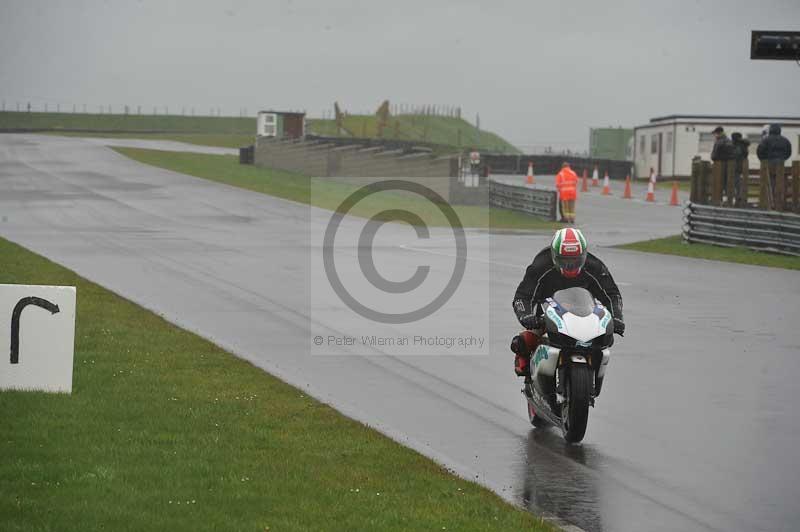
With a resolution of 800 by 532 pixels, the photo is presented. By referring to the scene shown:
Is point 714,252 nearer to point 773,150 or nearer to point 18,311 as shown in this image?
point 773,150

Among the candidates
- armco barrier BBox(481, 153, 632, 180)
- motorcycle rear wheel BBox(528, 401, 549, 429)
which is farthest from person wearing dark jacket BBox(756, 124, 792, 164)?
armco barrier BBox(481, 153, 632, 180)

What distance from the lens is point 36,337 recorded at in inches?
416

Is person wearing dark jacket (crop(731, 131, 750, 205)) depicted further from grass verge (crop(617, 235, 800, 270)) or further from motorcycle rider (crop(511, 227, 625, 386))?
motorcycle rider (crop(511, 227, 625, 386))

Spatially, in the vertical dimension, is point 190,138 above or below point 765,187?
above

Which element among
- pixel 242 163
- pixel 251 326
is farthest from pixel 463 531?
pixel 242 163

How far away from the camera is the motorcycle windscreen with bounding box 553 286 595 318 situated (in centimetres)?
1013

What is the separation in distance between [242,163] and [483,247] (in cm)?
4095

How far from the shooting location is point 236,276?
76.5 ft

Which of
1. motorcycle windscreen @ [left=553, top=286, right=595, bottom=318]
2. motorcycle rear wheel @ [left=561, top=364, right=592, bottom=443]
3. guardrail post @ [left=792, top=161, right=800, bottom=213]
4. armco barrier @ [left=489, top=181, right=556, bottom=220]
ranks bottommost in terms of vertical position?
motorcycle rear wheel @ [left=561, top=364, right=592, bottom=443]

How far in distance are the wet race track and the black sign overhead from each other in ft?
11.1

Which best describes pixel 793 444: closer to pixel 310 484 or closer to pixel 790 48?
pixel 310 484

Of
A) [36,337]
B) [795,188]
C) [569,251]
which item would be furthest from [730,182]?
[36,337]

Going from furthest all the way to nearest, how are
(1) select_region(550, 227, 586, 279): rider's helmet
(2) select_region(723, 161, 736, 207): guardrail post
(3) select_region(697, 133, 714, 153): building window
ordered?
1. (3) select_region(697, 133, 714, 153): building window
2. (2) select_region(723, 161, 736, 207): guardrail post
3. (1) select_region(550, 227, 586, 279): rider's helmet

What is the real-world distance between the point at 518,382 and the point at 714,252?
61.3 feet
